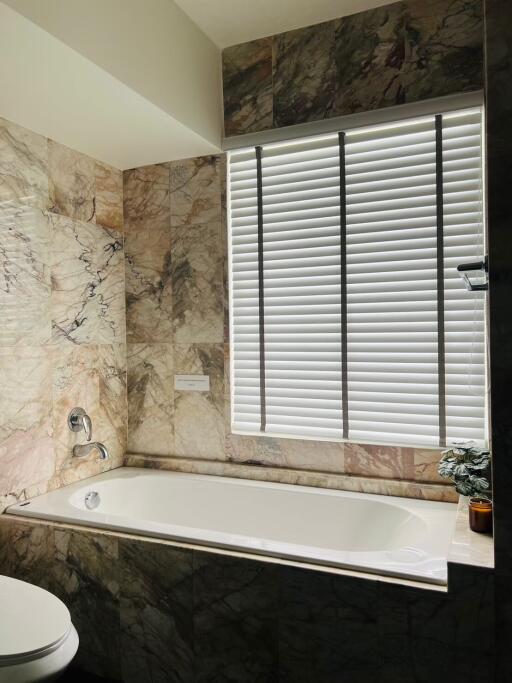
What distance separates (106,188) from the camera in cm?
286

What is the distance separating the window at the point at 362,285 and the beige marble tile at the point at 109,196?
2.35ft

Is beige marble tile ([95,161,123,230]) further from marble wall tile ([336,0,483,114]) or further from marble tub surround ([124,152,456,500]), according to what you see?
marble wall tile ([336,0,483,114])

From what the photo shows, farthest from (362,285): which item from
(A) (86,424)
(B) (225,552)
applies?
(A) (86,424)

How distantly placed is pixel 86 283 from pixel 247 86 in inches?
53.0

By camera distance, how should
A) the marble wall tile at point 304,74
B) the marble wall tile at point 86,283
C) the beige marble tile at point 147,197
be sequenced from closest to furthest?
the marble wall tile at point 304,74
the marble wall tile at point 86,283
the beige marble tile at point 147,197

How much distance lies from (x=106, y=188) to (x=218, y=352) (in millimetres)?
1149

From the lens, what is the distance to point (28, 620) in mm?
1449

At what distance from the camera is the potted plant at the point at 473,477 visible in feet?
5.34

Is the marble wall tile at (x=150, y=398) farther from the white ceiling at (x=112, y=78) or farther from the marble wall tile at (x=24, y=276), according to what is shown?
the white ceiling at (x=112, y=78)

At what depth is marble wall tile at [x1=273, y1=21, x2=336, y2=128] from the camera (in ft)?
7.91

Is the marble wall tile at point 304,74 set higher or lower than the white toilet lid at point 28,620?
higher

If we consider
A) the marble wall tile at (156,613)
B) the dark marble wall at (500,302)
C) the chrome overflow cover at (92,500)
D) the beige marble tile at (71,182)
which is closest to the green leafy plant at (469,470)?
the dark marble wall at (500,302)

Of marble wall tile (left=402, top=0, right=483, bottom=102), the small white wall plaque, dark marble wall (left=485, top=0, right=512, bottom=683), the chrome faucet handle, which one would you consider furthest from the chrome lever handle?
marble wall tile (left=402, top=0, right=483, bottom=102)

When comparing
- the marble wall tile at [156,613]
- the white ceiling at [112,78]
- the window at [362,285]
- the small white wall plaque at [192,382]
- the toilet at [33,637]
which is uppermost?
the white ceiling at [112,78]
